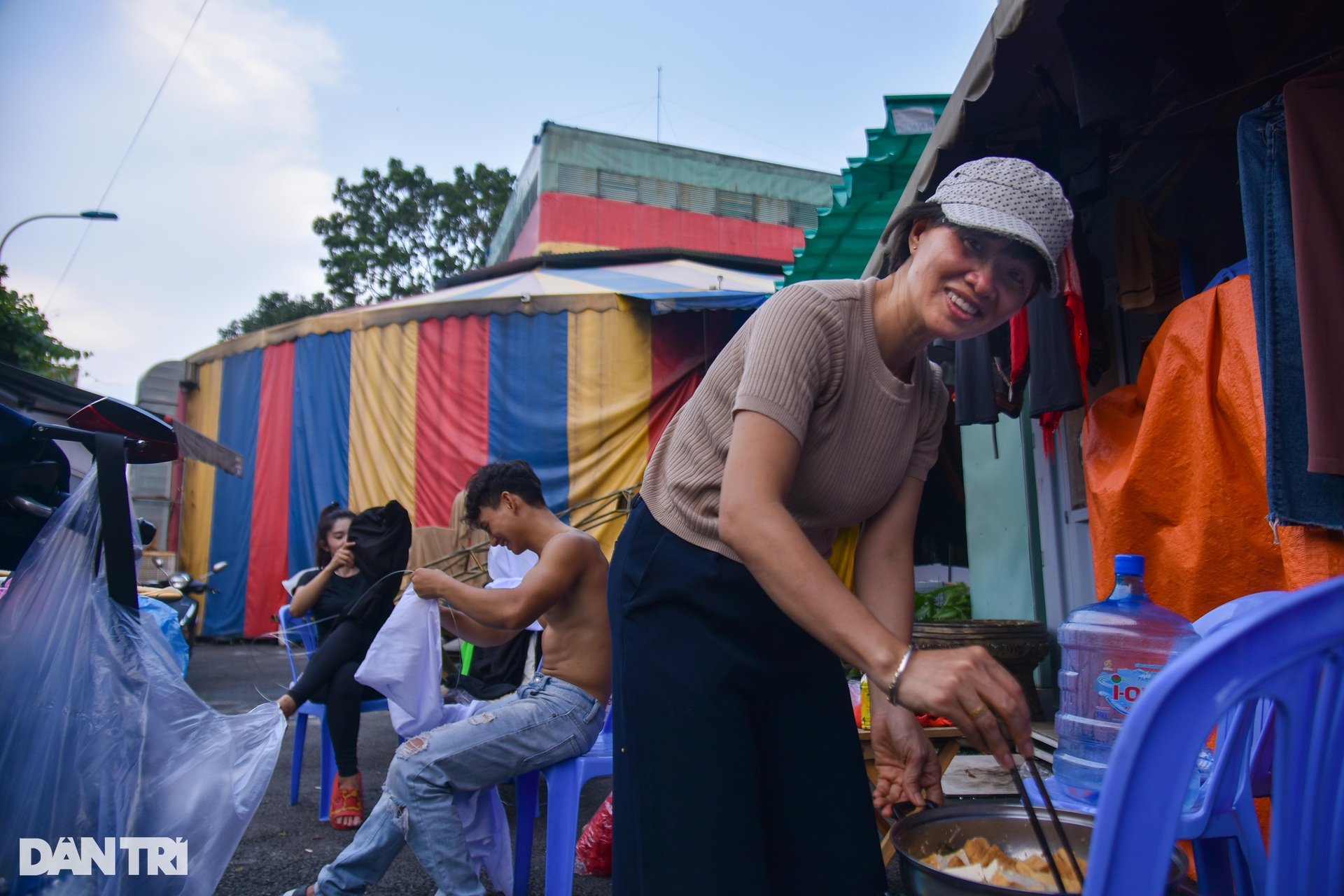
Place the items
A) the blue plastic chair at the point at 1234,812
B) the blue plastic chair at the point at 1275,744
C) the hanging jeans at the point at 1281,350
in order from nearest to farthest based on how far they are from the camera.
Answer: the blue plastic chair at the point at 1275,744
the blue plastic chair at the point at 1234,812
the hanging jeans at the point at 1281,350

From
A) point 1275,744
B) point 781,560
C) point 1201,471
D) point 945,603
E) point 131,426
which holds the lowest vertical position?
point 945,603

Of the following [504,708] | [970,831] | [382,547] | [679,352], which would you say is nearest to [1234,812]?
[970,831]

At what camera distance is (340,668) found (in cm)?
427

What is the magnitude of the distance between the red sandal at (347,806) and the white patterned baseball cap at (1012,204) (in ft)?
12.3

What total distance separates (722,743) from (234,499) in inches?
457

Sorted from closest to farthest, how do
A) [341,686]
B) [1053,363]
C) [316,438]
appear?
1. [1053,363]
2. [341,686]
3. [316,438]

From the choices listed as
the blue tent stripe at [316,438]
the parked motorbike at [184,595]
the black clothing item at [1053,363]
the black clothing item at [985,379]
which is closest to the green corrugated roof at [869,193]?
the black clothing item at [985,379]

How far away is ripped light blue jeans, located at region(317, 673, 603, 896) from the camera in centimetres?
263

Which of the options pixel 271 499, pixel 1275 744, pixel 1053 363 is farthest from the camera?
pixel 271 499

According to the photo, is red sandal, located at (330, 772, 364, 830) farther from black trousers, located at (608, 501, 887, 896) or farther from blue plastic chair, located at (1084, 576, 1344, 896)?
blue plastic chair, located at (1084, 576, 1344, 896)

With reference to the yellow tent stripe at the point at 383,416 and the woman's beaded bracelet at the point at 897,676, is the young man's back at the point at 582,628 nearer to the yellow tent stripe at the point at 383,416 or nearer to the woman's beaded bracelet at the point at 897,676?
the woman's beaded bracelet at the point at 897,676

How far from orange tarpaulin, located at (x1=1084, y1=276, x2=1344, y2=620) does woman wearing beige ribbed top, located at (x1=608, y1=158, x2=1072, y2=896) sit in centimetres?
147

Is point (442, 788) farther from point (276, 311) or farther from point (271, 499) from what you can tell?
point (276, 311)

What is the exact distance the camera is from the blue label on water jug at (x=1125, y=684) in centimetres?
269
